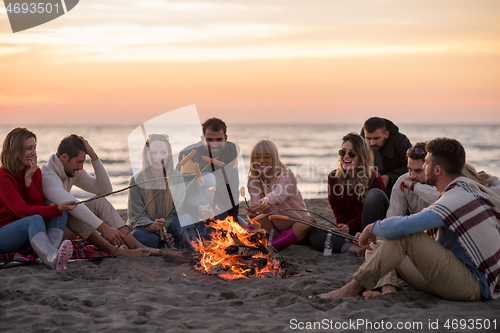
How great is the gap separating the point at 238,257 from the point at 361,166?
6.72ft

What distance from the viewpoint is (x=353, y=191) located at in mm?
5594

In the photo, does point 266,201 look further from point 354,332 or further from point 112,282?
point 354,332

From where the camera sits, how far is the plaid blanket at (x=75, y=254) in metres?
4.63

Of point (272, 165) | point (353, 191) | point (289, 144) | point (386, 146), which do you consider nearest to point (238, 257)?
point (272, 165)

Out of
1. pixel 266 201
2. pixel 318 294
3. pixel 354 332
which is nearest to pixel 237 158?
pixel 266 201

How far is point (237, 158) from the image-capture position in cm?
621

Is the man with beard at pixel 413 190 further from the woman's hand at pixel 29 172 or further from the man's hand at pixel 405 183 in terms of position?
the woman's hand at pixel 29 172

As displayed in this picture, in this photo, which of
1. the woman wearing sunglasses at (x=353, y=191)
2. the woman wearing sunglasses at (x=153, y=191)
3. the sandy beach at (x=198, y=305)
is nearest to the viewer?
the sandy beach at (x=198, y=305)

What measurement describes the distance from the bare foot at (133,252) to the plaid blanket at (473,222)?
3287 mm

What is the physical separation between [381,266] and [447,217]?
0.59 metres

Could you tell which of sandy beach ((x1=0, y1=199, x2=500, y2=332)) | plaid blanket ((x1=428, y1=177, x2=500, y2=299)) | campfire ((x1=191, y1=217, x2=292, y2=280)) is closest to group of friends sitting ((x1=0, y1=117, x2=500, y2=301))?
plaid blanket ((x1=428, y1=177, x2=500, y2=299))

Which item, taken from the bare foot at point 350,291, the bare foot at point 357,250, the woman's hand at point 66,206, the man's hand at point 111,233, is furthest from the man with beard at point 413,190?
the woman's hand at point 66,206

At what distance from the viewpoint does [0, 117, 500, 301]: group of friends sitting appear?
325 cm

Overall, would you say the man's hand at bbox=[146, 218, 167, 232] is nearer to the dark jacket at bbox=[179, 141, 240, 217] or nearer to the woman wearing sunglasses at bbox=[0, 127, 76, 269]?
the dark jacket at bbox=[179, 141, 240, 217]
